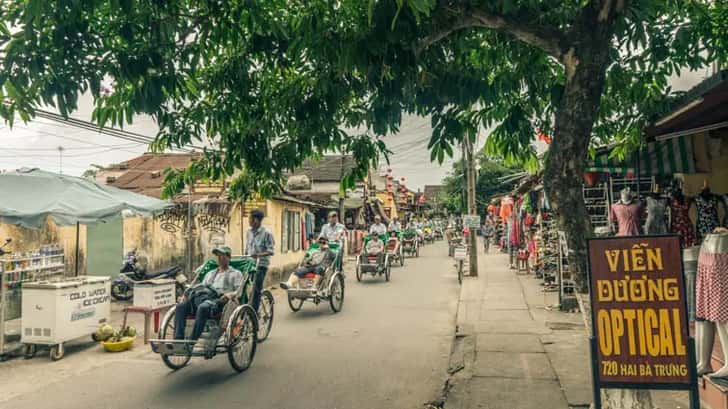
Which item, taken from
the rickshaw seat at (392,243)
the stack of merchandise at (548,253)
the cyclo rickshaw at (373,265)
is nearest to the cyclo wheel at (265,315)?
the stack of merchandise at (548,253)

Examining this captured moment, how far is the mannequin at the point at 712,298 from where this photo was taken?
4.55 metres

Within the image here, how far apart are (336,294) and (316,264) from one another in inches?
28.4

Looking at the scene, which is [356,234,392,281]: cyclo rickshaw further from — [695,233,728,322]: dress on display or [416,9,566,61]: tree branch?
[416,9,566,61]: tree branch

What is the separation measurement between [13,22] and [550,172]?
4.55 m

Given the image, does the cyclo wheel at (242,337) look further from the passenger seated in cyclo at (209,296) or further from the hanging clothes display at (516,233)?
the hanging clothes display at (516,233)

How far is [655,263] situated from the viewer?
3740 mm

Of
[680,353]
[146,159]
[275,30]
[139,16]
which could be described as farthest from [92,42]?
[146,159]

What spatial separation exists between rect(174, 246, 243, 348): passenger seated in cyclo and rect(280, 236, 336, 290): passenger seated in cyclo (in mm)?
3305

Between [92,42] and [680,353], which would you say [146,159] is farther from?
[680,353]

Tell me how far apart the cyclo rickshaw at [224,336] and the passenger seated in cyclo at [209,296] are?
0.25 ft

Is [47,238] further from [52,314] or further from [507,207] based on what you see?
[507,207]

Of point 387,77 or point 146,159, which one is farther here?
point 146,159

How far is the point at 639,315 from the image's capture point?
3.78 meters

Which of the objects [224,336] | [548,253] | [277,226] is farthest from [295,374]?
[277,226]
